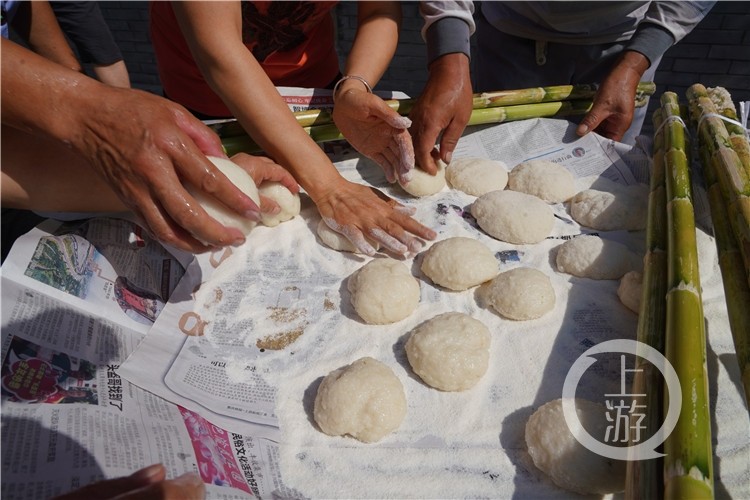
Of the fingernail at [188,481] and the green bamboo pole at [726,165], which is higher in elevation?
the green bamboo pole at [726,165]

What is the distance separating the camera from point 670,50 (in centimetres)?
394

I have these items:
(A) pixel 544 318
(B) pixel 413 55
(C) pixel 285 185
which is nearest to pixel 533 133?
(A) pixel 544 318

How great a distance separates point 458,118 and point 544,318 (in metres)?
0.95

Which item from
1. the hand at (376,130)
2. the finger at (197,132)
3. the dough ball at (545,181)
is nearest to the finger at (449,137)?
the hand at (376,130)

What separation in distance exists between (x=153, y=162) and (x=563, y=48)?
2191mm

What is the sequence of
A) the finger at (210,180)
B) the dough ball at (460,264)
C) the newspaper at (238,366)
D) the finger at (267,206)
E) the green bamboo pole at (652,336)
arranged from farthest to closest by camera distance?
the dough ball at (460,264)
the finger at (267,206)
the newspaper at (238,366)
the finger at (210,180)
the green bamboo pole at (652,336)

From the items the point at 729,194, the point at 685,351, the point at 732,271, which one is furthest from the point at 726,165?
the point at 685,351

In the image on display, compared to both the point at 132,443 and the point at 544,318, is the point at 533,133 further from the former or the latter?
the point at 132,443

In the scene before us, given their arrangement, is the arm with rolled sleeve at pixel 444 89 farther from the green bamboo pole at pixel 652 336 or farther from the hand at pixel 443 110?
the green bamboo pole at pixel 652 336

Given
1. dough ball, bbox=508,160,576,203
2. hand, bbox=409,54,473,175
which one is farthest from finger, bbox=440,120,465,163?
dough ball, bbox=508,160,576,203

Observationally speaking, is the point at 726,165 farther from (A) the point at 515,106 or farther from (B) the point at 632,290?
(A) the point at 515,106

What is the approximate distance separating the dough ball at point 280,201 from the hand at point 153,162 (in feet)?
2.35

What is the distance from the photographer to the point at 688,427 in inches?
35.6

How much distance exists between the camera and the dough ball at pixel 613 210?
187 centimetres
